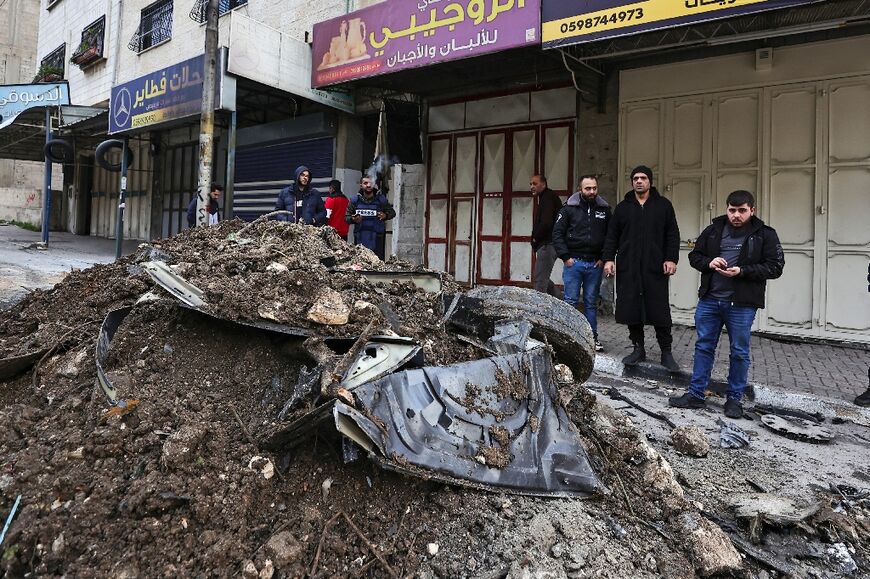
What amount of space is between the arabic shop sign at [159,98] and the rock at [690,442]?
32.7ft

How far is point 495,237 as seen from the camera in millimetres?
9633

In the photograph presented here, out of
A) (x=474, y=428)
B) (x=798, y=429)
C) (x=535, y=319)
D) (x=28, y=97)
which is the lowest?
(x=798, y=429)

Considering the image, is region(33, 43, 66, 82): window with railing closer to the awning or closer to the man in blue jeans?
the awning

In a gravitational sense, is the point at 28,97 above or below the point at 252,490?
above

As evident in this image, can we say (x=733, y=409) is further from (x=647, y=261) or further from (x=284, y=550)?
(x=284, y=550)

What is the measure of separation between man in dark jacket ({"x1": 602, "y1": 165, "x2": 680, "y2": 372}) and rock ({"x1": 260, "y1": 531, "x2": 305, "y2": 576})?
167 inches

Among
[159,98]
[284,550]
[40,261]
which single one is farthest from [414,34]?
[40,261]

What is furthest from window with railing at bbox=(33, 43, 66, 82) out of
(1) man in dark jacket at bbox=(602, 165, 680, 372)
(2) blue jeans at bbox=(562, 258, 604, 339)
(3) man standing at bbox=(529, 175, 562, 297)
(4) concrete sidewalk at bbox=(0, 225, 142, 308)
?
(1) man in dark jacket at bbox=(602, 165, 680, 372)

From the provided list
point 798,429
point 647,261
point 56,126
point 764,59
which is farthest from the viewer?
point 56,126

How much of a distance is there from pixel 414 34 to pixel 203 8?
360 inches

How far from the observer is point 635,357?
17.9 feet

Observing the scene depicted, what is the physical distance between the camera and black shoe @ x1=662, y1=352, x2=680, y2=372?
5166mm

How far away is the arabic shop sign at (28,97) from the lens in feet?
45.9

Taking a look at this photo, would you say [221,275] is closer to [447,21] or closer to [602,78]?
[447,21]
